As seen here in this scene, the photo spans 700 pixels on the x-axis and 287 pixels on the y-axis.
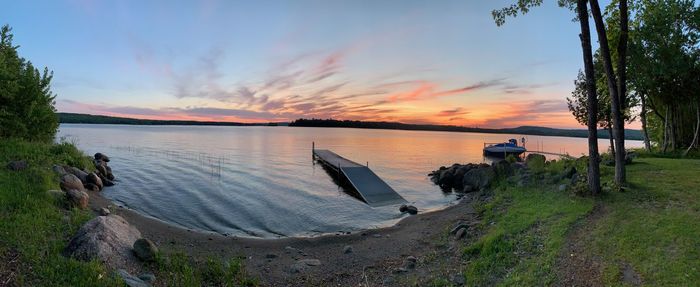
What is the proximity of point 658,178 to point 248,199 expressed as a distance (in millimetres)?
19813

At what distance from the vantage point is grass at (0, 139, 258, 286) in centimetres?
703

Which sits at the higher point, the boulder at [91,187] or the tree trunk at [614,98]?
the tree trunk at [614,98]

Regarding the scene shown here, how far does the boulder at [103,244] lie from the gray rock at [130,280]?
0.58 meters

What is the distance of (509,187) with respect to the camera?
18422mm

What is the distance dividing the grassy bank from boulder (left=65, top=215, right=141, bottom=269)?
8161mm

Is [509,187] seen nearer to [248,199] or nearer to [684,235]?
[684,235]

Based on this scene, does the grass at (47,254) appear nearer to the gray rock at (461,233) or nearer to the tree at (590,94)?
the gray rock at (461,233)

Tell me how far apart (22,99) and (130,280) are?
2109 centimetres

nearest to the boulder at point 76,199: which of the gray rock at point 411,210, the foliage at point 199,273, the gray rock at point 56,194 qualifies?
the gray rock at point 56,194

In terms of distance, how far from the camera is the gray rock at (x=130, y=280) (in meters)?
7.22

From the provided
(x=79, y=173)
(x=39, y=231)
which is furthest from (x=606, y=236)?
(x=79, y=173)

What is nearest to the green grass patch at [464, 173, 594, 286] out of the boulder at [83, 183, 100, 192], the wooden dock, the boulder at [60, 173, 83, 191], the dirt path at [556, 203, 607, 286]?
the dirt path at [556, 203, 607, 286]

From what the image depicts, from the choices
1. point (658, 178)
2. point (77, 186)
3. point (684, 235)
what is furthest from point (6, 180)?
point (658, 178)

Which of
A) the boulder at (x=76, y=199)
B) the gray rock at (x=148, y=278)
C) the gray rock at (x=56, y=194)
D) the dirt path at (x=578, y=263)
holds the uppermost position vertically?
the gray rock at (x=56, y=194)
